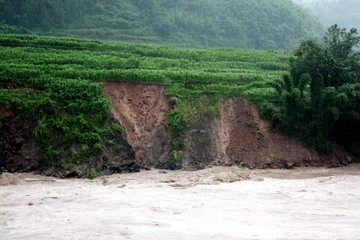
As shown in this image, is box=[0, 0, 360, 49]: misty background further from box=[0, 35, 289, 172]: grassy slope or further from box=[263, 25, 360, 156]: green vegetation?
box=[263, 25, 360, 156]: green vegetation

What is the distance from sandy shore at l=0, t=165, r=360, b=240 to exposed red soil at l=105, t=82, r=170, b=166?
1.52 metres

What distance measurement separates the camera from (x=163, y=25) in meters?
63.9

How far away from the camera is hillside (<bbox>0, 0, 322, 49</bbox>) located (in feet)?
184

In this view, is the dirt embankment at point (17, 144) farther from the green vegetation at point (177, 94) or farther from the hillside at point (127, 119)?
the green vegetation at point (177, 94)

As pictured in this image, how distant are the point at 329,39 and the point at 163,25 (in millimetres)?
39683

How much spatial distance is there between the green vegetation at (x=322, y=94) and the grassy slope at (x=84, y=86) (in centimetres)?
196

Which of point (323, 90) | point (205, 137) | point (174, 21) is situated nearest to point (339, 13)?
point (174, 21)

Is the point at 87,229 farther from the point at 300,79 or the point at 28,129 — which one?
the point at 300,79

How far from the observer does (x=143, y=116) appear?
25.4m

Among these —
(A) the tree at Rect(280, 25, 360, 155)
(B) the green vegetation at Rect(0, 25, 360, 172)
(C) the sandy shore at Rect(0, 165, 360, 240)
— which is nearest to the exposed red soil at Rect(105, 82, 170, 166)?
(B) the green vegetation at Rect(0, 25, 360, 172)

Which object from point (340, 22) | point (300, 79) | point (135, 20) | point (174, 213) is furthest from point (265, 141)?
point (340, 22)

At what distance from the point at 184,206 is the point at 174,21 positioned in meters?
52.1

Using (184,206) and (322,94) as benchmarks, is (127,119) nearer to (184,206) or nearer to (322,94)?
(184,206)

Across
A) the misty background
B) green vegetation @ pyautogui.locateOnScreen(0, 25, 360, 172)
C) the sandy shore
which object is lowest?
the sandy shore
